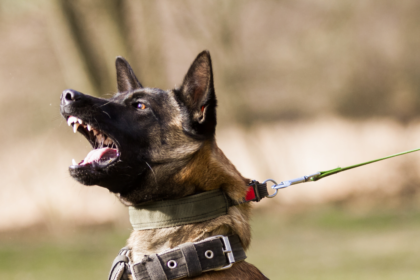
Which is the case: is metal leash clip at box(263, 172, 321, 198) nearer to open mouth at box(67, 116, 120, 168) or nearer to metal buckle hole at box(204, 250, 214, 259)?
metal buckle hole at box(204, 250, 214, 259)

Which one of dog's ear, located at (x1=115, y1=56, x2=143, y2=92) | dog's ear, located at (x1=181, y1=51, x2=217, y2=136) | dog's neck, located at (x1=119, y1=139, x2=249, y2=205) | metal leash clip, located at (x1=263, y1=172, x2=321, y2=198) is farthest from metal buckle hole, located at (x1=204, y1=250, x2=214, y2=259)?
dog's ear, located at (x1=115, y1=56, x2=143, y2=92)

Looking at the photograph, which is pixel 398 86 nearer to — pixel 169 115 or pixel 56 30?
pixel 56 30

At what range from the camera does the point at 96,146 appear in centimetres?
249

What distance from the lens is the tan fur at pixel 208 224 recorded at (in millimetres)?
2281

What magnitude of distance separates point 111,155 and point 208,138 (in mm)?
549

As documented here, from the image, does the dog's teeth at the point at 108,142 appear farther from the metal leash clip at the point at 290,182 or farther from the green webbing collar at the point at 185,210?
the metal leash clip at the point at 290,182

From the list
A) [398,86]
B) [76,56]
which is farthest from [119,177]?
[398,86]

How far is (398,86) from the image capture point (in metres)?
8.98

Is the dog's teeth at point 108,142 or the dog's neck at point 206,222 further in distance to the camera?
the dog's teeth at point 108,142

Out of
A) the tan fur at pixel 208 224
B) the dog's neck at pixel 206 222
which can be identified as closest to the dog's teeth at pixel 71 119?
the dog's neck at pixel 206 222

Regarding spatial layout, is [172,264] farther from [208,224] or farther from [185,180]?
[185,180]

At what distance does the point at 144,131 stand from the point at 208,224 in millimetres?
626

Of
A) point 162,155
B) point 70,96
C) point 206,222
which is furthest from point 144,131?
point 206,222

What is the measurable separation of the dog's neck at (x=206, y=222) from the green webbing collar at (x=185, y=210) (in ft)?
0.10
